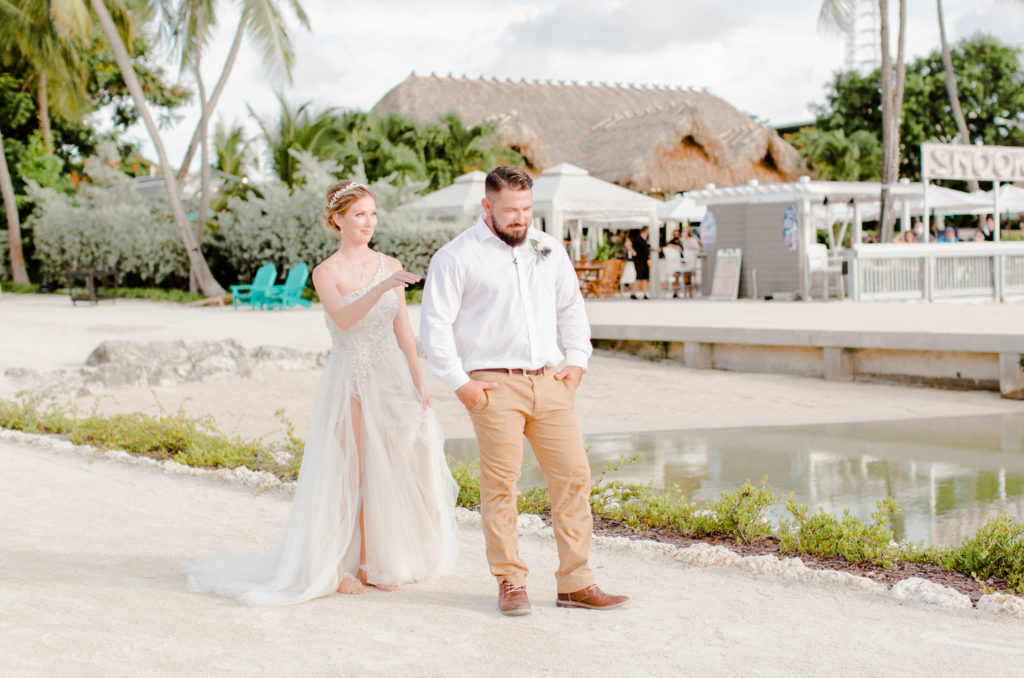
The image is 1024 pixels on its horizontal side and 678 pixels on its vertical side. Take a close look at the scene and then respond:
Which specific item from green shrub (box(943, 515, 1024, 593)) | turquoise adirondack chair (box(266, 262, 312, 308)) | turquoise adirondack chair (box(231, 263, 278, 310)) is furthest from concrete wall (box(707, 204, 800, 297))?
green shrub (box(943, 515, 1024, 593))

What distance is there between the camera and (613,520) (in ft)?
17.9

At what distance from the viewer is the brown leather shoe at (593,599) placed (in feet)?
12.9

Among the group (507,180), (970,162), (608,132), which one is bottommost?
(507,180)

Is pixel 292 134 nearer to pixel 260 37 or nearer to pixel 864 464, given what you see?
pixel 260 37

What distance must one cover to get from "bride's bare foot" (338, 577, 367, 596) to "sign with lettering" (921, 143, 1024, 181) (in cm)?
1615

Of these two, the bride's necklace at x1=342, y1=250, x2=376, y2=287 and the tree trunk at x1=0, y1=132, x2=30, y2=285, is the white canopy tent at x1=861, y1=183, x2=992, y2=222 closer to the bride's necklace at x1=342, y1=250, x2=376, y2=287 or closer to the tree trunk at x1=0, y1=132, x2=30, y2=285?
the bride's necklace at x1=342, y1=250, x2=376, y2=287

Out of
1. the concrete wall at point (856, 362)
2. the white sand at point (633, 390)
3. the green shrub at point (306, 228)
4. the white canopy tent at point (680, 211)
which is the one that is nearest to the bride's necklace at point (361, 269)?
the white sand at point (633, 390)

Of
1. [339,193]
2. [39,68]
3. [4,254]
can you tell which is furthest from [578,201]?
[339,193]

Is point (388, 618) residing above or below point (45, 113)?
below

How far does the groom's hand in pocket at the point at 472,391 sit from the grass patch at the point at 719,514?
5.42 ft

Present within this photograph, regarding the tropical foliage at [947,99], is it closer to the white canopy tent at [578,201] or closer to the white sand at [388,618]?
the white canopy tent at [578,201]

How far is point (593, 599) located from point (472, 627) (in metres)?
0.45

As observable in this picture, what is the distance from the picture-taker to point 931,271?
19016 millimetres

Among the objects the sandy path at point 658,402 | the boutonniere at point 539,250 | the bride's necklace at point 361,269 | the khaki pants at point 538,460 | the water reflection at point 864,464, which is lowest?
Answer: the water reflection at point 864,464
